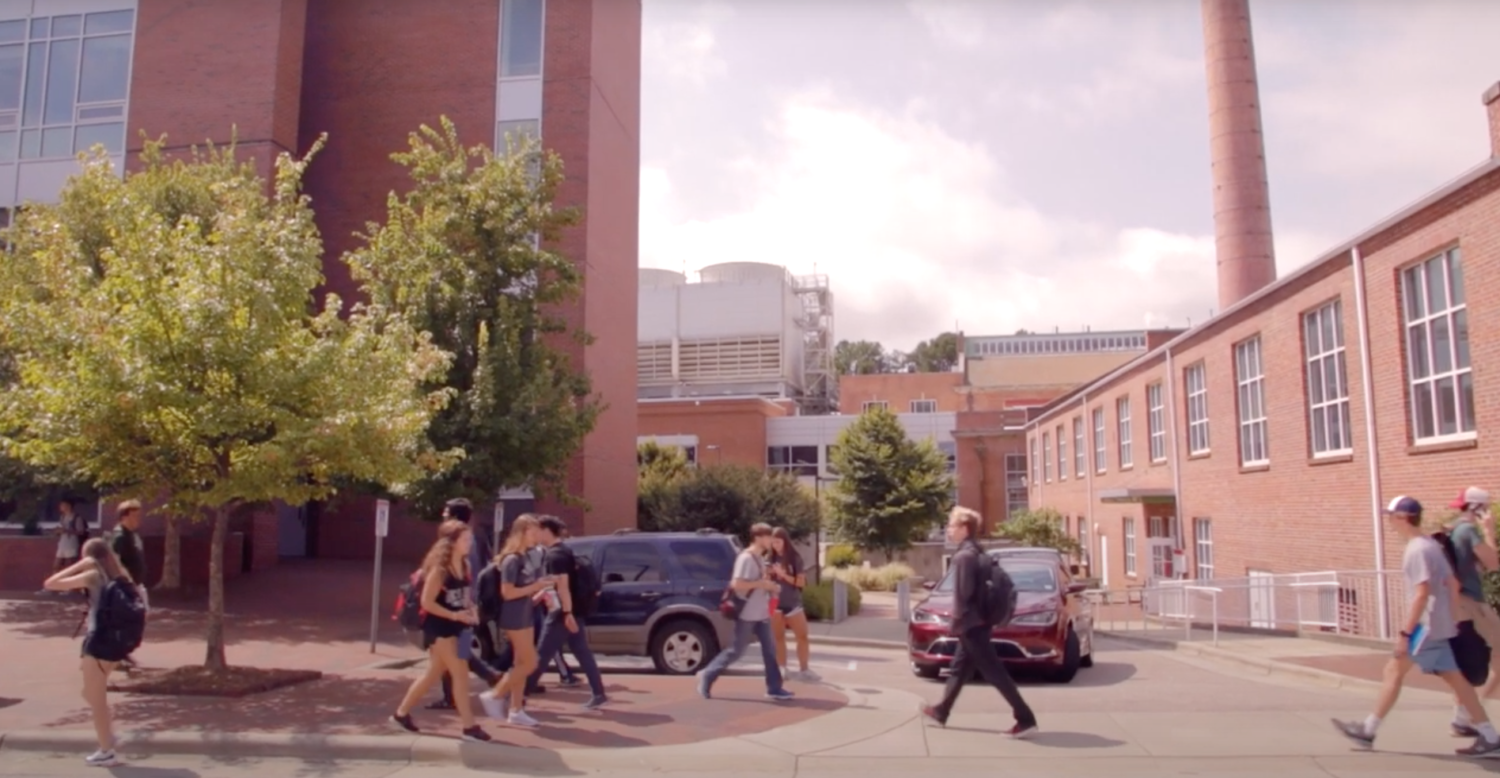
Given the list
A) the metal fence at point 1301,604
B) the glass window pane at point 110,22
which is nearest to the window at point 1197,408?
the metal fence at point 1301,604

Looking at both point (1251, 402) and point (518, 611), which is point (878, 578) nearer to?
point (1251, 402)

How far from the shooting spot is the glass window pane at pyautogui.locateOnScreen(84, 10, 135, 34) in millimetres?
26406

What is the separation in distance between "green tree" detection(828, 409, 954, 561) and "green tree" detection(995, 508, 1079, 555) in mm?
3062

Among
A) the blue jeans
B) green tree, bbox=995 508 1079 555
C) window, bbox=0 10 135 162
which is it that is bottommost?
the blue jeans

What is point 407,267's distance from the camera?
59.3 ft

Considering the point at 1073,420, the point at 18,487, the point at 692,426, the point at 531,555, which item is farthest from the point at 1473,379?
the point at 692,426

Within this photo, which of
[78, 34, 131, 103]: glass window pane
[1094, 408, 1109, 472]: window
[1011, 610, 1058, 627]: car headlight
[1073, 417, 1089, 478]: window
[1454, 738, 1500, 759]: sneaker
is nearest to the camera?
[1454, 738, 1500, 759]: sneaker

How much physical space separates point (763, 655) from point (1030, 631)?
13.6ft

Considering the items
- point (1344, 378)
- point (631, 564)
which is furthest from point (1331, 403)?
point (631, 564)

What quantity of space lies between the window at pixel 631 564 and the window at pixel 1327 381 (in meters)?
13.0

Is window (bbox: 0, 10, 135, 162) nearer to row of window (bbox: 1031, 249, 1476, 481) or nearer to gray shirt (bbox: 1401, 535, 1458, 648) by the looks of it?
row of window (bbox: 1031, 249, 1476, 481)

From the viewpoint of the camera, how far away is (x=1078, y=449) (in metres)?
44.7

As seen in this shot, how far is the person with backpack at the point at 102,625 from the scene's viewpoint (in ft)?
26.7

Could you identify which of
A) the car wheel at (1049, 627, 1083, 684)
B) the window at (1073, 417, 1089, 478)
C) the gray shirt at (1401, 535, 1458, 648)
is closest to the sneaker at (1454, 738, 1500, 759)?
the gray shirt at (1401, 535, 1458, 648)
